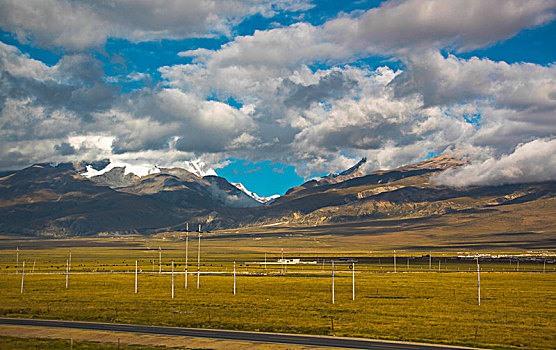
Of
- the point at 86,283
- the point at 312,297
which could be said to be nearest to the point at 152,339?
the point at 312,297

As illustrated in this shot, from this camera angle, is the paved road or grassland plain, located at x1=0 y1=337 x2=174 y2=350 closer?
grassland plain, located at x1=0 y1=337 x2=174 y2=350

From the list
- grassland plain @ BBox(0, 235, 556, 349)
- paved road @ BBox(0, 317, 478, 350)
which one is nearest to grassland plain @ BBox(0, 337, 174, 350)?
paved road @ BBox(0, 317, 478, 350)

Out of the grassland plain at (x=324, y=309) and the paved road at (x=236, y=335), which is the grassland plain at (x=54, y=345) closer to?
the paved road at (x=236, y=335)

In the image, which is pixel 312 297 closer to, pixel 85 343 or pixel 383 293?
pixel 383 293

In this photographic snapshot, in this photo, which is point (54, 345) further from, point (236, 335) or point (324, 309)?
point (324, 309)

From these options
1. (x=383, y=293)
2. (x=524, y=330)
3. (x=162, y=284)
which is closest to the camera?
(x=524, y=330)

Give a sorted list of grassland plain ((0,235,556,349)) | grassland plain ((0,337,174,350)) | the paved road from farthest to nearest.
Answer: grassland plain ((0,235,556,349)) → the paved road → grassland plain ((0,337,174,350))

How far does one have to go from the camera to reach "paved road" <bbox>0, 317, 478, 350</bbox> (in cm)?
5078

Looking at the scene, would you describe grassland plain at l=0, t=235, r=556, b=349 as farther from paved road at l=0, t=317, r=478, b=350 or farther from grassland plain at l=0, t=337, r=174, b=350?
grassland plain at l=0, t=337, r=174, b=350

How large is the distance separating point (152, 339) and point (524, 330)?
41.9 m

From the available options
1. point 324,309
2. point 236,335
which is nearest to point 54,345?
point 236,335

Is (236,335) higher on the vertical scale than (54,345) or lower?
lower

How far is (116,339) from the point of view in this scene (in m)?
52.2

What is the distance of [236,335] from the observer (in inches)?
2200
